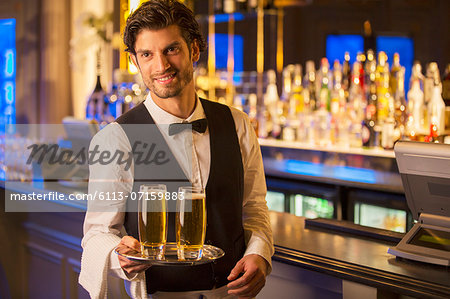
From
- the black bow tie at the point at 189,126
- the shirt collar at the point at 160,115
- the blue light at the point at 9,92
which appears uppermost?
the blue light at the point at 9,92

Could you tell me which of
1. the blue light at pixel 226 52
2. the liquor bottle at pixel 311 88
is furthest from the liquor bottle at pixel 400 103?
the blue light at pixel 226 52

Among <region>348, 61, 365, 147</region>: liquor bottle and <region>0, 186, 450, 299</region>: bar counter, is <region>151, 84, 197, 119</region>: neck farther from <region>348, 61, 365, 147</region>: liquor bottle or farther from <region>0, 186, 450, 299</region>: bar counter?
<region>348, 61, 365, 147</region>: liquor bottle

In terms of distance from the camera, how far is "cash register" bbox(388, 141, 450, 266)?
63.1 inches

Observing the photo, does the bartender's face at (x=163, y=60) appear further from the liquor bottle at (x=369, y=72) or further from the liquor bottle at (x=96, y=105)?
the liquor bottle at (x=96, y=105)

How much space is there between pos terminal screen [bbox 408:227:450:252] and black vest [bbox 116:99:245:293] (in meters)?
0.51

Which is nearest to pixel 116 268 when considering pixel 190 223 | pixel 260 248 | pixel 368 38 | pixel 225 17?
pixel 190 223

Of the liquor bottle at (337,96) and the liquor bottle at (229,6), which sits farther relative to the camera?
the liquor bottle at (229,6)

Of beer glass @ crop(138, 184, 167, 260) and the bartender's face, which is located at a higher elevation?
the bartender's face

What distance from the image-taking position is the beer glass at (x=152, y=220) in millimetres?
1359

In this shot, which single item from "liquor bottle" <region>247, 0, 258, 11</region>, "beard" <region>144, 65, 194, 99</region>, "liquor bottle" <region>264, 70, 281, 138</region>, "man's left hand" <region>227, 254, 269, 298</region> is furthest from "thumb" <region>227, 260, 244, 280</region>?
"liquor bottle" <region>247, 0, 258, 11</region>

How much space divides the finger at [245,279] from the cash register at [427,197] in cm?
47

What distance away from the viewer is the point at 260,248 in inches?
61.1

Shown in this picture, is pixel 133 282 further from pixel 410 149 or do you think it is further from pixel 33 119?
pixel 33 119

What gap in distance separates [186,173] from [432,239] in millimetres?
725
